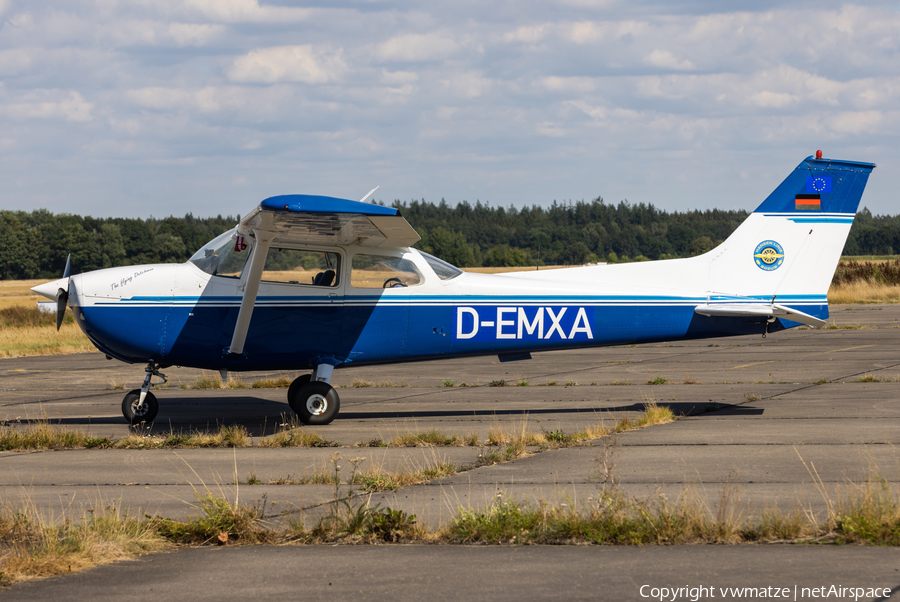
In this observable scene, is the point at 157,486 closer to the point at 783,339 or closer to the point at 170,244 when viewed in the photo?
the point at 783,339

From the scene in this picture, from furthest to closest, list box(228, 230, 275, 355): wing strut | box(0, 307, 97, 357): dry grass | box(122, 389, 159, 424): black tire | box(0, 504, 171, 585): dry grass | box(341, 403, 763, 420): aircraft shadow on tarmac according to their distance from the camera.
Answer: box(0, 307, 97, 357): dry grass → box(341, 403, 763, 420): aircraft shadow on tarmac → box(122, 389, 159, 424): black tire → box(228, 230, 275, 355): wing strut → box(0, 504, 171, 585): dry grass

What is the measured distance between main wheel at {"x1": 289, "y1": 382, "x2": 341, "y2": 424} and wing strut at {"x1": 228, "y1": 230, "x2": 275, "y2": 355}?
1065 mm

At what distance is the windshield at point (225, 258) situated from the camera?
10086 millimetres

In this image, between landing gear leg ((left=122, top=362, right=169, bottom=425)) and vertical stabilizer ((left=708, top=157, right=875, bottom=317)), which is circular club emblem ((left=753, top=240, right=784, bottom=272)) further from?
landing gear leg ((left=122, top=362, right=169, bottom=425))

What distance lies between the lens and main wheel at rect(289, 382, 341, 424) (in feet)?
33.2

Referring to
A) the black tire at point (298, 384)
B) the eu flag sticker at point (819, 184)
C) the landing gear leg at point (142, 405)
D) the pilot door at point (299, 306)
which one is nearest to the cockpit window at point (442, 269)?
the pilot door at point (299, 306)

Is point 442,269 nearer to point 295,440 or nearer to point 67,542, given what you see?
point 295,440

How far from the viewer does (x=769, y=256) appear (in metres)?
10.9

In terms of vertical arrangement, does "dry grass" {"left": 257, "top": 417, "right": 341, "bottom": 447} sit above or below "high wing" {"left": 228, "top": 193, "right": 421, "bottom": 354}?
below

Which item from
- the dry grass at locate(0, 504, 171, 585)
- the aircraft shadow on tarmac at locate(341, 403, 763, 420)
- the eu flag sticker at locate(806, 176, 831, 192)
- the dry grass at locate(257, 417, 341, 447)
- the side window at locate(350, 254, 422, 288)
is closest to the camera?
the dry grass at locate(0, 504, 171, 585)

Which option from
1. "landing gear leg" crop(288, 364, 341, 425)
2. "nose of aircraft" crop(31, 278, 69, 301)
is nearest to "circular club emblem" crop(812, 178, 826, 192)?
"landing gear leg" crop(288, 364, 341, 425)

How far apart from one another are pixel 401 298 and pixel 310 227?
1672 mm

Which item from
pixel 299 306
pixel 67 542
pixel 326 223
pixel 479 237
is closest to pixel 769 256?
pixel 326 223

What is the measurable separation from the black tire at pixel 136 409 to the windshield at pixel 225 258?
5.92 feet
